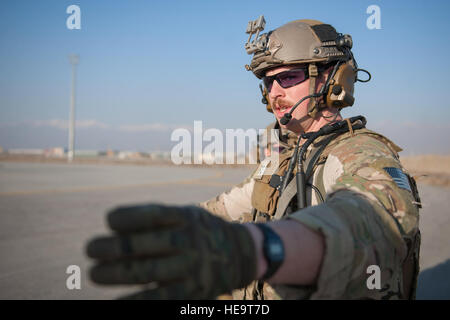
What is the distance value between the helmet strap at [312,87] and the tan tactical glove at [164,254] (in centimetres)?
153

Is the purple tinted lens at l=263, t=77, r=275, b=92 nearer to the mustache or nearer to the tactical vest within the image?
the mustache

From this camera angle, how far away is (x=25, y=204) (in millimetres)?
8852

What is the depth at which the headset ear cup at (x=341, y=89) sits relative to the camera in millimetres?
2107

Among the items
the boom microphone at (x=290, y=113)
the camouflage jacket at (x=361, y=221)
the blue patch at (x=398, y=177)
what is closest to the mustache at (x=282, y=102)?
the boom microphone at (x=290, y=113)

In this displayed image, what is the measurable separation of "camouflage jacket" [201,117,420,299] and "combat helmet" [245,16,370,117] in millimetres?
614

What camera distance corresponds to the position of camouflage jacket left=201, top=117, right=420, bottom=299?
0.93 meters

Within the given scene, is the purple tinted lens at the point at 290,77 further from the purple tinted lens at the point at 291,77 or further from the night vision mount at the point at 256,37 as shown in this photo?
the night vision mount at the point at 256,37

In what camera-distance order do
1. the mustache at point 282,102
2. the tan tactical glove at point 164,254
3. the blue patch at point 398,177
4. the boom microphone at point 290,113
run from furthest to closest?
1. the mustache at point 282,102
2. the boom microphone at point 290,113
3. the blue patch at point 398,177
4. the tan tactical glove at point 164,254

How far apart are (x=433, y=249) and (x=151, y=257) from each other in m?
6.43

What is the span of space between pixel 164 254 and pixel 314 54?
1.76m

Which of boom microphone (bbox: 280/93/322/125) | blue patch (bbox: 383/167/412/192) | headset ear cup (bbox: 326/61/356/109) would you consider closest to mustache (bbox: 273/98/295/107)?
boom microphone (bbox: 280/93/322/125)

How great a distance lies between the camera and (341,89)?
6.92ft

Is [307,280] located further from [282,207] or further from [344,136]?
[344,136]
